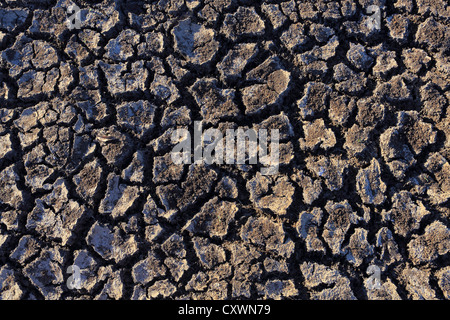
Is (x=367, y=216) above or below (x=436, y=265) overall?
above

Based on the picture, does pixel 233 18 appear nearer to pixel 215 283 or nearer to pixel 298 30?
pixel 298 30

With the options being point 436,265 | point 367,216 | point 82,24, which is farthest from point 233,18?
point 436,265

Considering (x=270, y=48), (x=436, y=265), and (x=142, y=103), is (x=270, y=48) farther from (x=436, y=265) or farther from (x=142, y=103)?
(x=436, y=265)

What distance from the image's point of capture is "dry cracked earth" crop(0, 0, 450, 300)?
2000 mm

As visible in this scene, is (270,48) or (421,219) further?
(270,48)

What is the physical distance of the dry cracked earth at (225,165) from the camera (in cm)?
200

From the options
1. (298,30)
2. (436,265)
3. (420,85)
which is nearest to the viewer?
(436,265)

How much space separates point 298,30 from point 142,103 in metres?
0.99

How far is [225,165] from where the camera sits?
218 cm

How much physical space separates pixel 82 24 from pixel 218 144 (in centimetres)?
115

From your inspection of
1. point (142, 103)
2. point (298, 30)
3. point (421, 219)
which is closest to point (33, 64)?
point (142, 103)

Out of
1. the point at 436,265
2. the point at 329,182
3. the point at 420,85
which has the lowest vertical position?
the point at 436,265

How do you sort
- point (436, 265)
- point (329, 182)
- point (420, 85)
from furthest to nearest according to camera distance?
point (420, 85), point (329, 182), point (436, 265)

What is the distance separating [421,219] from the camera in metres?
2.00
